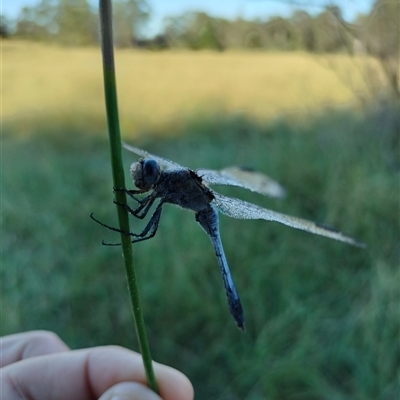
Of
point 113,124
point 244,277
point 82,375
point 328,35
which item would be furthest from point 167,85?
point 113,124

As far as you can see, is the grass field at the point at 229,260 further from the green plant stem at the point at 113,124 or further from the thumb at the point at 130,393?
the green plant stem at the point at 113,124

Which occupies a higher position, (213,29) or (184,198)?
(213,29)

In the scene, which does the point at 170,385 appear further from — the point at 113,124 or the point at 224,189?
the point at 224,189

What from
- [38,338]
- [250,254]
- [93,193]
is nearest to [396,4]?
[250,254]

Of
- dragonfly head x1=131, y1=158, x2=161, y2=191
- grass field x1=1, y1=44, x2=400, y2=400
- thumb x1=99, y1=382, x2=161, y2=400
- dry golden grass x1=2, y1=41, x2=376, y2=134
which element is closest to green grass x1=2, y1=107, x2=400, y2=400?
grass field x1=1, y1=44, x2=400, y2=400

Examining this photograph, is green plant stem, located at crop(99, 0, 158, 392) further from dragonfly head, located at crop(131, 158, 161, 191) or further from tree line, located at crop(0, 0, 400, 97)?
tree line, located at crop(0, 0, 400, 97)

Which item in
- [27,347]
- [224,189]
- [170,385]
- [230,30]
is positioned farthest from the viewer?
Result: [230,30]

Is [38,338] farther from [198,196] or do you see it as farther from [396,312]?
[396,312]

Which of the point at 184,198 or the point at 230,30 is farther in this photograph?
the point at 230,30
